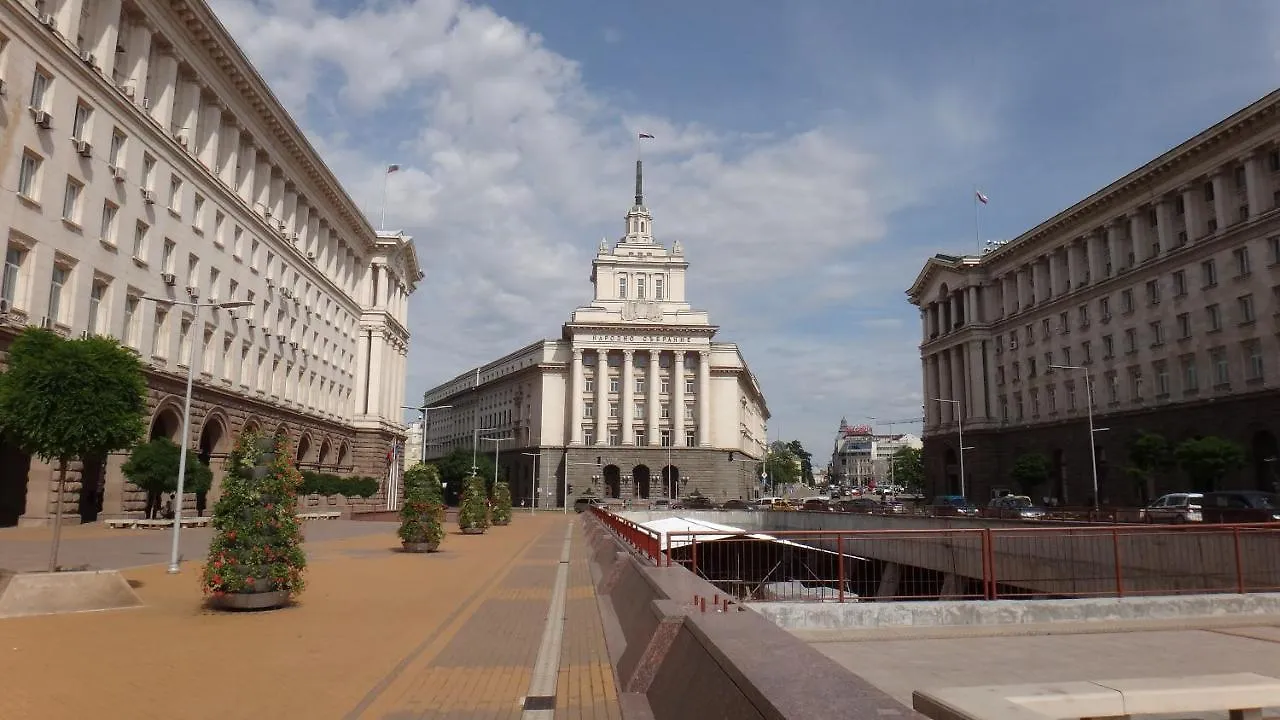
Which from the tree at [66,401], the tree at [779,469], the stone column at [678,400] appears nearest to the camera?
the tree at [66,401]

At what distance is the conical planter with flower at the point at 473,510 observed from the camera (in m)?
40.3

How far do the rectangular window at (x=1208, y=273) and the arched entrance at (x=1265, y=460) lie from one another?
33.1ft

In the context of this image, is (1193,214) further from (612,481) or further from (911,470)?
(911,470)

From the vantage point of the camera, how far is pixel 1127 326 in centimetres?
6125

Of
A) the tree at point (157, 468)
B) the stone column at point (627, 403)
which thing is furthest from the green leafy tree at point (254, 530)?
the stone column at point (627, 403)

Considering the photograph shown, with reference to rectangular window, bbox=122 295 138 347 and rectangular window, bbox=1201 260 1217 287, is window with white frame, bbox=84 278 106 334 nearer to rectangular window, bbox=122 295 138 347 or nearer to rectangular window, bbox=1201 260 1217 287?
rectangular window, bbox=122 295 138 347

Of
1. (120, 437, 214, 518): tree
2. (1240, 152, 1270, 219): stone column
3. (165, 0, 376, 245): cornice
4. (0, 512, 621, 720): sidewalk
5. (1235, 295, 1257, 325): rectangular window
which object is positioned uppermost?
(165, 0, 376, 245): cornice

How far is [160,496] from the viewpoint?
3991 cm

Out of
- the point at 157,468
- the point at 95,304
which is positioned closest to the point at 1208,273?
the point at 157,468

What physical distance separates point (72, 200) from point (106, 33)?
6988mm

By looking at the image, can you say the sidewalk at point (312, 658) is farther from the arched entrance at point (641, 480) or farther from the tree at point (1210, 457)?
the arched entrance at point (641, 480)

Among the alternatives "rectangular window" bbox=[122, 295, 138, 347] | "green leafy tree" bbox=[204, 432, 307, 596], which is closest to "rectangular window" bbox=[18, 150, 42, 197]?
"rectangular window" bbox=[122, 295, 138, 347]

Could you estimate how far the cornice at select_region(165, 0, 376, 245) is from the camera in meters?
40.1

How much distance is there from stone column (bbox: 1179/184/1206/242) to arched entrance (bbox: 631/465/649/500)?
60.3 m
